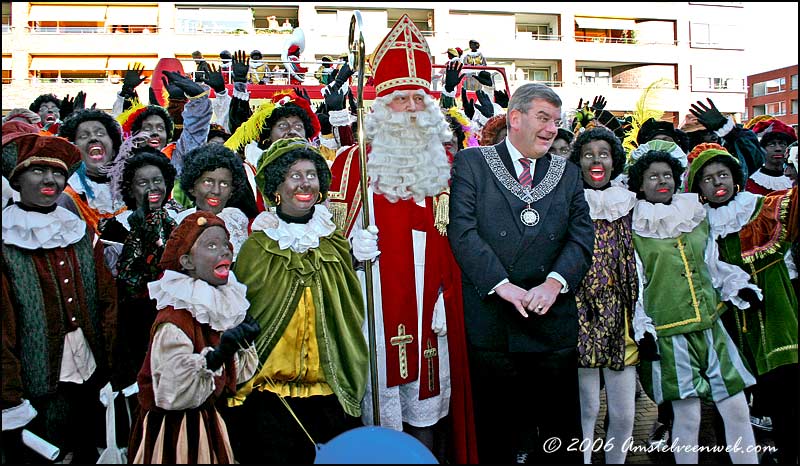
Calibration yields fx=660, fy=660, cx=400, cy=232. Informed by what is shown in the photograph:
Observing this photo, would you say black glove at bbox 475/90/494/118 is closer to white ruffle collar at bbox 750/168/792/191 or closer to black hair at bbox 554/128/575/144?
black hair at bbox 554/128/575/144

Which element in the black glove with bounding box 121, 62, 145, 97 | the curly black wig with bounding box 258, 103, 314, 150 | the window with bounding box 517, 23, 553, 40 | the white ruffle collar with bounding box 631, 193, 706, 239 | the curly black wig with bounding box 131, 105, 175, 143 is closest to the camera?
the white ruffle collar with bounding box 631, 193, 706, 239

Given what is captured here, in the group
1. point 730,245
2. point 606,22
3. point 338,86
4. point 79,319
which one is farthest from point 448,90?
point 606,22

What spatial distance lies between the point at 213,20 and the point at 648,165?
2753 centimetres

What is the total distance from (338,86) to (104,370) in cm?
323

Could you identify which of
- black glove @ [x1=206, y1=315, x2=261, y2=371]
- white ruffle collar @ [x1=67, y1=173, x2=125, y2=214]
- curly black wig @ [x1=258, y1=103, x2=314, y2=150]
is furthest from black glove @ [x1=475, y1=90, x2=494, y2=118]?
black glove @ [x1=206, y1=315, x2=261, y2=371]

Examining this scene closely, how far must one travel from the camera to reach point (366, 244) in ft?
11.5

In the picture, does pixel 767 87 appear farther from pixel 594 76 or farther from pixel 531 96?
pixel 531 96

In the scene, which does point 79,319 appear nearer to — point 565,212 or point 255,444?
point 255,444

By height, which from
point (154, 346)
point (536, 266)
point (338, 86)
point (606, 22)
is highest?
point (606, 22)

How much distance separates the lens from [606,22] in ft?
107

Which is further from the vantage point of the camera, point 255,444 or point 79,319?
point 79,319

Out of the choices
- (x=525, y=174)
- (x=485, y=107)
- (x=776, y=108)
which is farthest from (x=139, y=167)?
(x=776, y=108)

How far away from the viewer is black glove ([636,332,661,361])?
370 centimetres

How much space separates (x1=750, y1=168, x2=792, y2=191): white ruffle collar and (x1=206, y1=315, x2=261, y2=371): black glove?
14.6 feet
